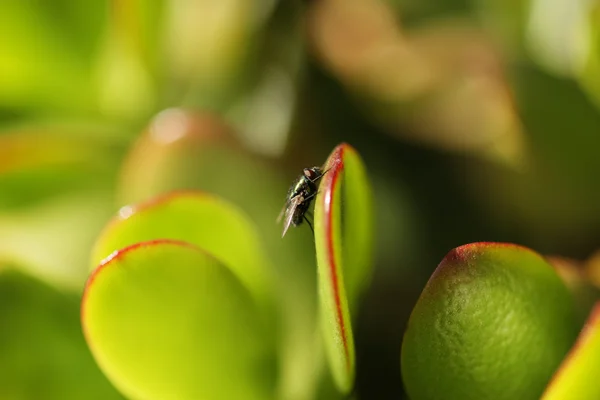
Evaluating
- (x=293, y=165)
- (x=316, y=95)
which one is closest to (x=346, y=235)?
(x=293, y=165)

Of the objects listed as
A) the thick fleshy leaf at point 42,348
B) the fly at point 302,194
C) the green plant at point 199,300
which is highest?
the fly at point 302,194

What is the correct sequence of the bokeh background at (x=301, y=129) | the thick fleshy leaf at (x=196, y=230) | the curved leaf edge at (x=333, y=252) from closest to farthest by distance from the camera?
the curved leaf edge at (x=333, y=252) → the thick fleshy leaf at (x=196, y=230) → the bokeh background at (x=301, y=129)

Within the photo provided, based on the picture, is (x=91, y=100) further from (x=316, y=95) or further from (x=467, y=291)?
(x=467, y=291)

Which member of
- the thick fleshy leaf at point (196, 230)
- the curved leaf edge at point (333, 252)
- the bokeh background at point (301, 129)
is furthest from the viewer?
the bokeh background at point (301, 129)

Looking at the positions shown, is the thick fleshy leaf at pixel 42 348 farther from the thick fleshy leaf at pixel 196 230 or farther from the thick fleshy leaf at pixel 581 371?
the thick fleshy leaf at pixel 581 371

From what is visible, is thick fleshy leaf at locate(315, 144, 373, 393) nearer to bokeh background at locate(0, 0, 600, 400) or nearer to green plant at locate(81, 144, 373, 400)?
green plant at locate(81, 144, 373, 400)

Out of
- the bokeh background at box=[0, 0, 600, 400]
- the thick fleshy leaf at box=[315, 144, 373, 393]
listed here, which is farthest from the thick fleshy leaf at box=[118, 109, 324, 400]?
the thick fleshy leaf at box=[315, 144, 373, 393]

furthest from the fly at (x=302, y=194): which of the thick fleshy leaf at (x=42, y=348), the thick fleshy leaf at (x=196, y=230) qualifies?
A: the thick fleshy leaf at (x=42, y=348)
